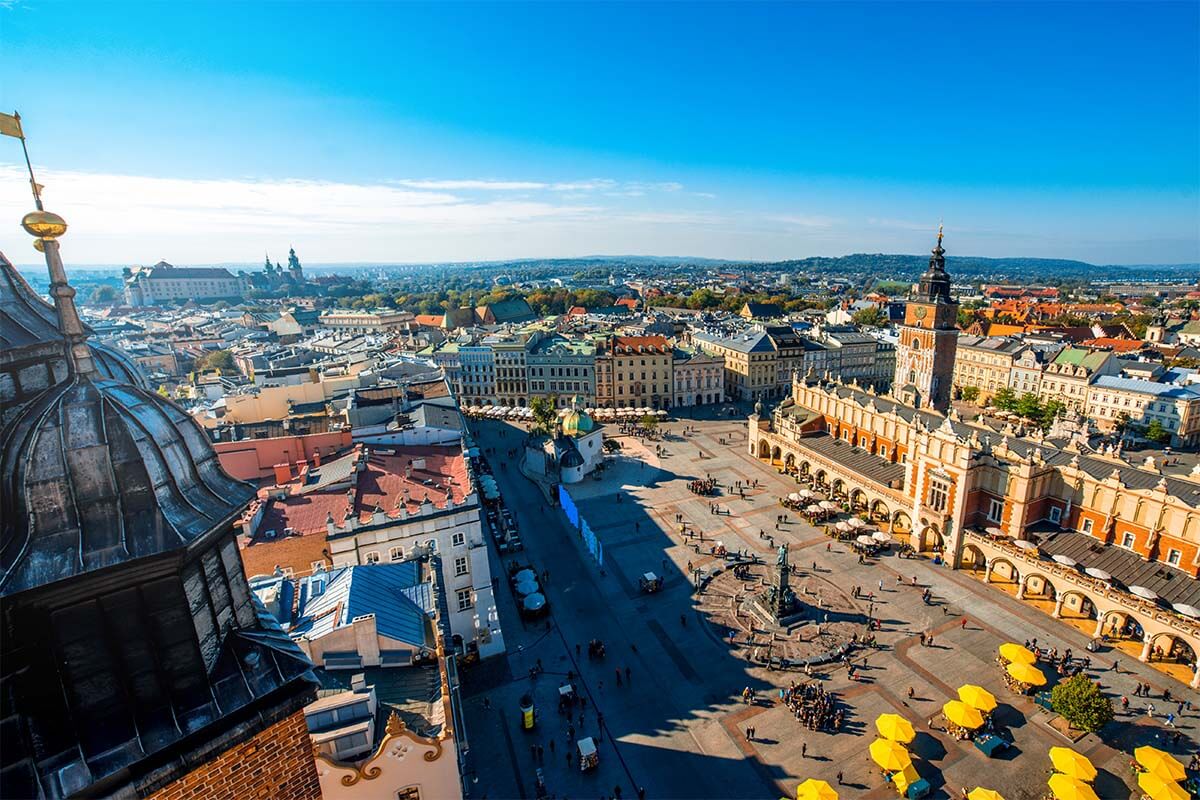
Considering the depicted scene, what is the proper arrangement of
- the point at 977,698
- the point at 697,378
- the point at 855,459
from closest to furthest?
the point at 977,698, the point at 855,459, the point at 697,378

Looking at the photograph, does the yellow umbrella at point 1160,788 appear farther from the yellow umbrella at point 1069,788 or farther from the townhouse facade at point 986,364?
the townhouse facade at point 986,364

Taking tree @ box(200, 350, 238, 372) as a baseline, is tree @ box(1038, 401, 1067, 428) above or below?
below

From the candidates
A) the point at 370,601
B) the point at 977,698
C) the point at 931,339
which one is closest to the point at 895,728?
the point at 977,698

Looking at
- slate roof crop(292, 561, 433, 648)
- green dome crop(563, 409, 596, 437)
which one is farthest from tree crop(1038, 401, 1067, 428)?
slate roof crop(292, 561, 433, 648)

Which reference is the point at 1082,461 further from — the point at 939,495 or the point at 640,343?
the point at 640,343

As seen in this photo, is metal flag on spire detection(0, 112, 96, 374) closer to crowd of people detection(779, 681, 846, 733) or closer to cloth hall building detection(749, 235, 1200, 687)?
crowd of people detection(779, 681, 846, 733)

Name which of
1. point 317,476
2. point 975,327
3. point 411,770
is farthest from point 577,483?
point 975,327
